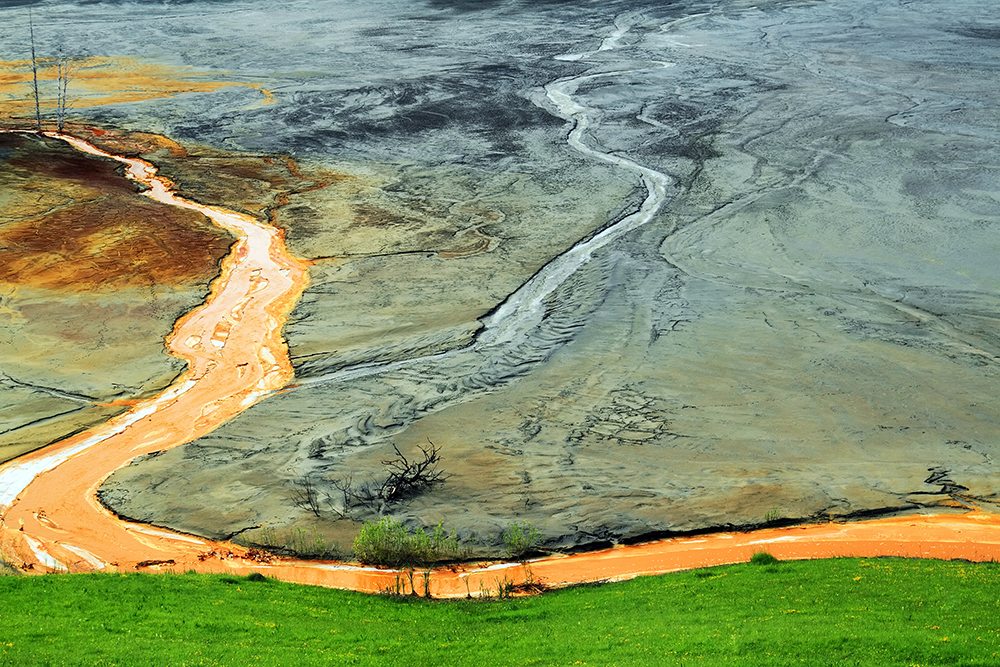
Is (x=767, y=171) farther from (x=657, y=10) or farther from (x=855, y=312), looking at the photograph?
(x=657, y=10)

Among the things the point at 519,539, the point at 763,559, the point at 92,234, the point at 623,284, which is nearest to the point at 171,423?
the point at 519,539

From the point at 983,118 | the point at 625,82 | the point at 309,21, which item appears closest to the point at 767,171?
the point at 983,118

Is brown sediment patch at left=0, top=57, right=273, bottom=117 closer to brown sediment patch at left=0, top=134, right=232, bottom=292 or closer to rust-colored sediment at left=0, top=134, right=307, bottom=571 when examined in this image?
brown sediment patch at left=0, top=134, right=232, bottom=292

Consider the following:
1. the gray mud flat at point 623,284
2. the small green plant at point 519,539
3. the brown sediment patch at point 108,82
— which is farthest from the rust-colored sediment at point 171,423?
the brown sediment patch at point 108,82


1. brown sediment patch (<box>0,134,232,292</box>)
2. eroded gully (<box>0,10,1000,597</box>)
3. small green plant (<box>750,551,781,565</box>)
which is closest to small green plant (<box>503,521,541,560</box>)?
eroded gully (<box>0,10,1000,597</box>)

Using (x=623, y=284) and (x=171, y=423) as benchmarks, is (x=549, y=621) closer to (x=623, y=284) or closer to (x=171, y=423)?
(x=171, y=423)
